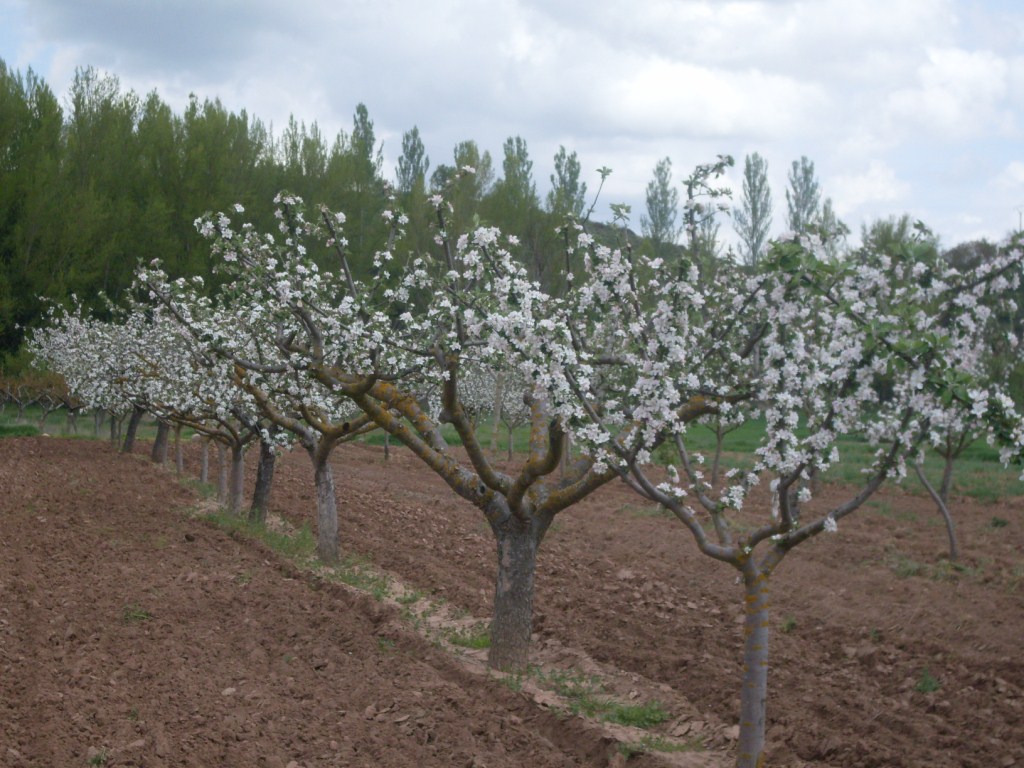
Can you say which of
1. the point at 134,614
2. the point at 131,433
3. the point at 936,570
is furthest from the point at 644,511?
the point at 131,433

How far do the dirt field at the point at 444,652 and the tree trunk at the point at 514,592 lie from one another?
1.43ft

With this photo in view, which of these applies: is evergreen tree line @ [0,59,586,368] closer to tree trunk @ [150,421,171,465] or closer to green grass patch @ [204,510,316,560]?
tree trunk @ [150,421,171,465]

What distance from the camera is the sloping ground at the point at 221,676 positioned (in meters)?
7.25

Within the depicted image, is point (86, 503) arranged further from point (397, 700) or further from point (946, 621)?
point (946, 621)

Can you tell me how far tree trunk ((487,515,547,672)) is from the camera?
964 cm

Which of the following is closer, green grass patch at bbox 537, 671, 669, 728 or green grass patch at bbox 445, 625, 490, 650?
green grass patch at bbox 537, 671, 669, 728

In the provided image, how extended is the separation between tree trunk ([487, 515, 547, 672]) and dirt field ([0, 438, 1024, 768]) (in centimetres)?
44

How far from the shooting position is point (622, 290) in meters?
7.74

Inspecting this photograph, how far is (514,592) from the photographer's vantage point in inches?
382

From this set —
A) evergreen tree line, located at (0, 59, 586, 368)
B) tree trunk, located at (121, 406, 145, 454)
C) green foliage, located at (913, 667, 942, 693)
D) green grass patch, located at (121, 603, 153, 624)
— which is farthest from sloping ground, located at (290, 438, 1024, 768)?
evergreen tree line, located at (0, 59, 586, 368)

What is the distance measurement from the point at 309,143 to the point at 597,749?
33810 mm

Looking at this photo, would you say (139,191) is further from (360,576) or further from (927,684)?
(927,684)

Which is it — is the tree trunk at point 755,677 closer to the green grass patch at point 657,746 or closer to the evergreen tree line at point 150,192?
the green grass patch at point 657,746

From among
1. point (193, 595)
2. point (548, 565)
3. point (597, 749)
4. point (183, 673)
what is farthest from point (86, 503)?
point (597, 749)
